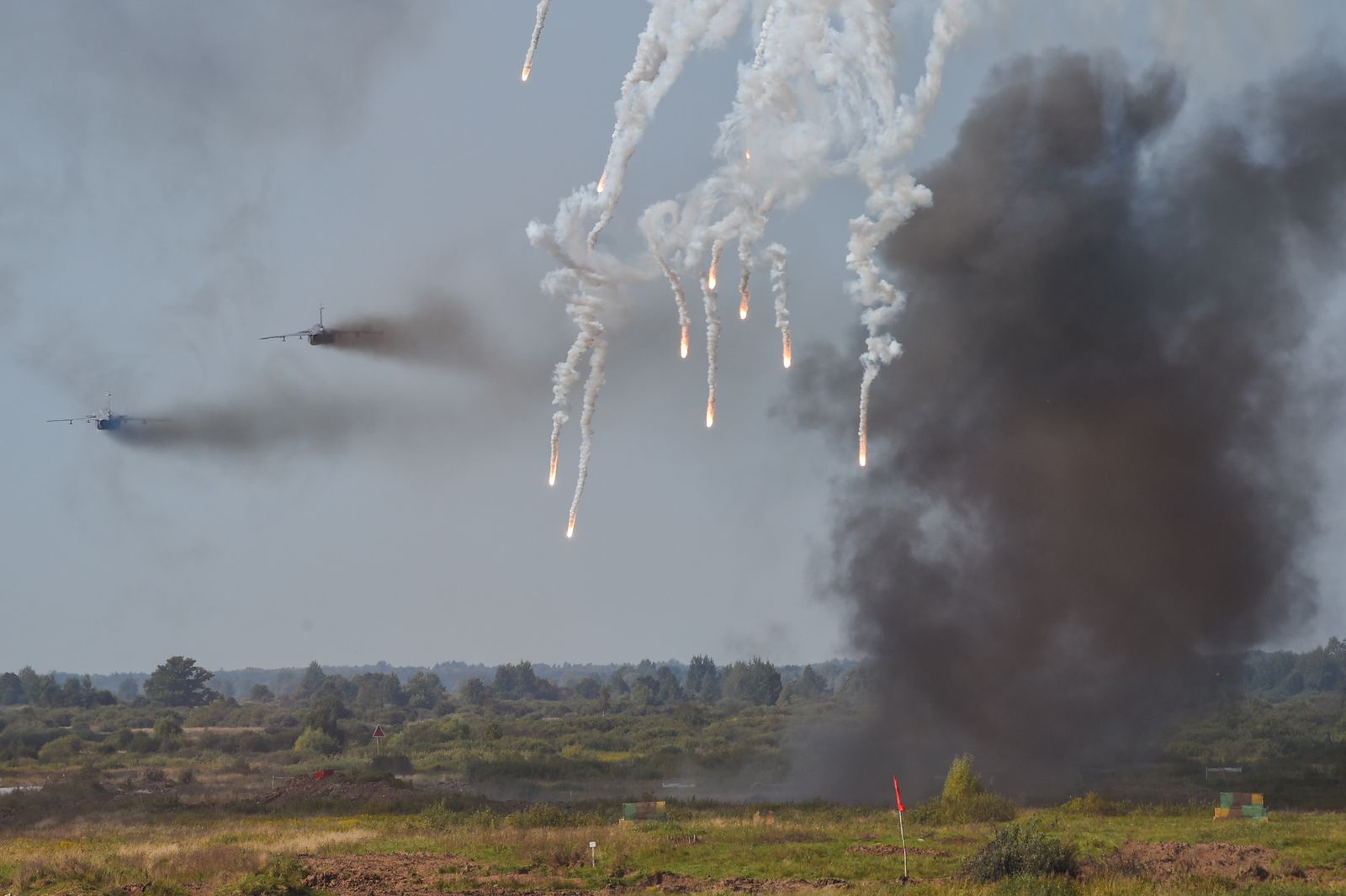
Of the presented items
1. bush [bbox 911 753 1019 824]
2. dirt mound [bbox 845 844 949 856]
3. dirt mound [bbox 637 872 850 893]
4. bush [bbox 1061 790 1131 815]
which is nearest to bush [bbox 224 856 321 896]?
dirt mound [bbox 637 872 850 893]

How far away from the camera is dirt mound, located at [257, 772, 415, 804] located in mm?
63344

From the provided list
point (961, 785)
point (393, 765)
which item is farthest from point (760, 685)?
point (961, 785)

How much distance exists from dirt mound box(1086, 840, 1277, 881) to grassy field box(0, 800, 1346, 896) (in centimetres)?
17

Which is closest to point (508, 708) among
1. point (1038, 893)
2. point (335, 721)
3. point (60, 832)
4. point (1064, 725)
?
point (335, 721)

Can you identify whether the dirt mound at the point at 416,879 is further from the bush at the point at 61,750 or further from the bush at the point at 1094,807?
the bush at the point at 61,750

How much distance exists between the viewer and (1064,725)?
244 ft

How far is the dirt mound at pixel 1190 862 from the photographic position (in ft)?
120

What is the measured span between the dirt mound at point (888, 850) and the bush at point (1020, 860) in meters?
5.39

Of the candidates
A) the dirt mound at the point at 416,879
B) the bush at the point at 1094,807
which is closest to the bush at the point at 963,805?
the bush at the point at 1094,807

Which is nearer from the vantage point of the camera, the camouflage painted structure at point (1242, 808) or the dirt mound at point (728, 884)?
the dirt mound at point (728, 884)

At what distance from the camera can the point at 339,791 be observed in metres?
65.5

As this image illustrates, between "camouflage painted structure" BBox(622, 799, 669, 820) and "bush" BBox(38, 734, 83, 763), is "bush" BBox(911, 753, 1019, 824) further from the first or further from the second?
"bush" BBox(38, 734, 83, 763)

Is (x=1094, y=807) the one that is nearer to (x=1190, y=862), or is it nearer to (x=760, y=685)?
(x=1190, y=862)

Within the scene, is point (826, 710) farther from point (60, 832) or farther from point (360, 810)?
point (60, 832)
